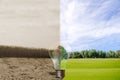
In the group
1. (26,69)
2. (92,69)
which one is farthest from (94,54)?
(26,69)

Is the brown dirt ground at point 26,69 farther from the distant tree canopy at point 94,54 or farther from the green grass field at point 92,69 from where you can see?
the distant tree canopy at point 94,54

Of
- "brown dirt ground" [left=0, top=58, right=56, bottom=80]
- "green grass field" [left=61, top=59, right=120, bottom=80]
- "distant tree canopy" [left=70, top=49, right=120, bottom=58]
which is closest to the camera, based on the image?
"green grass field" [left=61, top=59, right=120, bottom=80]

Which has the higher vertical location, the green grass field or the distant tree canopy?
the distant tree canopy

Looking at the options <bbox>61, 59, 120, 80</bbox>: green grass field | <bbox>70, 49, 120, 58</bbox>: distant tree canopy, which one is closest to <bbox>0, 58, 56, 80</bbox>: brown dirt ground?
<bbox>61, 59, 120, 80</bbox>: green grass field

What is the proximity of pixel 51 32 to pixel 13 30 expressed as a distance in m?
0.69

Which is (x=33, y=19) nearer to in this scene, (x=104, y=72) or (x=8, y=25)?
(x=8, y=25)

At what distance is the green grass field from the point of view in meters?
5.69

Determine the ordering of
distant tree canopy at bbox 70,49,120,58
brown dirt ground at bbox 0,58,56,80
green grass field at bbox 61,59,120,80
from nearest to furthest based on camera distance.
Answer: green grass field at bbox 61,59,120,80, distant tree canopy at bbox 70,49,120,58, brown dirt ground at bbox 0,58,56,80

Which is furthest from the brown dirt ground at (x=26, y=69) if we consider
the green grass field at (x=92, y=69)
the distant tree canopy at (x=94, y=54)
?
the distant tree canopy at (x=94, y=54)

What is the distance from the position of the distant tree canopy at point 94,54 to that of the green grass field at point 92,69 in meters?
0.10

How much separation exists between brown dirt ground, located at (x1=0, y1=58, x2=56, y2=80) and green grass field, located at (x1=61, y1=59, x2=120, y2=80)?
0.49 metres

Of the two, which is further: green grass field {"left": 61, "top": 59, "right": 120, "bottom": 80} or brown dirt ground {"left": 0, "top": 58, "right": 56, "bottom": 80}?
brown dirt ground {"left": 0, "top": 58, "right": 56, "bottom": 80}

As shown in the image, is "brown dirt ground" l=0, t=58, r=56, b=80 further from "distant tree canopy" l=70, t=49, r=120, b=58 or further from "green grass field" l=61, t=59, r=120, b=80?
"distant tree canopy" l=70, t=49, r=120, b=58

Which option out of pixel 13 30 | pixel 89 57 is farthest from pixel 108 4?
pixel 13 30
